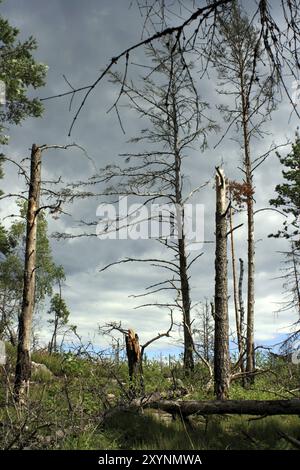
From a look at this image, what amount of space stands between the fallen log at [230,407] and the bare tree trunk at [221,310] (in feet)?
10.1

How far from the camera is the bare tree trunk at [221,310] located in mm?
10992

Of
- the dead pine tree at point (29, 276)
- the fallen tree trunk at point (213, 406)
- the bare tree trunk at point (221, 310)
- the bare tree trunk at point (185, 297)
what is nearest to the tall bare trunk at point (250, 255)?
the bare tree trunk at point (185, 297)

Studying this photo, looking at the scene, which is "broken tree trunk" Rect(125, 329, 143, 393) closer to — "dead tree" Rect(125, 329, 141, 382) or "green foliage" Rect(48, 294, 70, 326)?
"dead tree" Rect(125, 329, 141, 382)

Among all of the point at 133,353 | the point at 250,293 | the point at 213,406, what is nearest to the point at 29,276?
the point at 133,353

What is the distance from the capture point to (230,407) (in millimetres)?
7145

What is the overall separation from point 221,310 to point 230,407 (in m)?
4.25

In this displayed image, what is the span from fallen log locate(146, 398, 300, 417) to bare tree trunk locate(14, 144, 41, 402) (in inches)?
204

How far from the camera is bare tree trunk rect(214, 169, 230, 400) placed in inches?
433

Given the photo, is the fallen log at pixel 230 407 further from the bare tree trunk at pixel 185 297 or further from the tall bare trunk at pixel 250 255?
the tall bare trunk at pixel 250 255

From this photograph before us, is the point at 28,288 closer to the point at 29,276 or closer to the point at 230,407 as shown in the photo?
the point at 29,276

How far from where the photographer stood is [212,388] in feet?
39.8

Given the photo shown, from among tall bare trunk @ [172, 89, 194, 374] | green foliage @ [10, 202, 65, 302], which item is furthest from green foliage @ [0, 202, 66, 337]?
tall bare trunk @ [172, 89, 194, 374]
